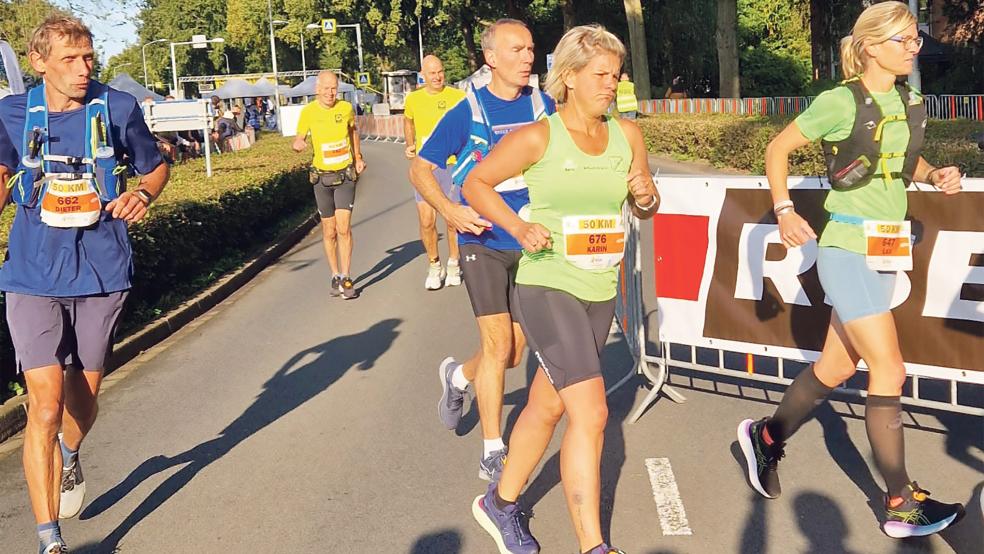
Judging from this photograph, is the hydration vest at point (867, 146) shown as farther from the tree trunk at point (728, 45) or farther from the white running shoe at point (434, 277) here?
the tree trunk at point (728, 45)

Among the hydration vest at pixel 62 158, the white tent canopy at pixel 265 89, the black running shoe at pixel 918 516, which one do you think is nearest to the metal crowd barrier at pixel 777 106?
the black running shoe at pixel 918 516

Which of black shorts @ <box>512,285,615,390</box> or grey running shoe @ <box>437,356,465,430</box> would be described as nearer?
black shorts @ <box>512,285,615,390</box>

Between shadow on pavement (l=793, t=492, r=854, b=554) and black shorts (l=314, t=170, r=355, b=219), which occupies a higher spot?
black shorts (l=314, t=170, r=355, b=219)

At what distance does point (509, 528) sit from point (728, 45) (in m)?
33.3

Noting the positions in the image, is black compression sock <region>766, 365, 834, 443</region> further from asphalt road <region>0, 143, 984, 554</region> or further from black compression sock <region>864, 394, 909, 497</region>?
black compression sock <region>864, 394, 909, 497</region>

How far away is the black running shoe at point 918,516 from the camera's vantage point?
14.1 ft

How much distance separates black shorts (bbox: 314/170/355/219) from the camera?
11.0 metres

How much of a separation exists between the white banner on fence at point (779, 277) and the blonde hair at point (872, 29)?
967 mm

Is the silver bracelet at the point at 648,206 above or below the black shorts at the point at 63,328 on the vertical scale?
above

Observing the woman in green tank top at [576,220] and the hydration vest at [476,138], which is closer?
the woman in green tank top at [576,220]

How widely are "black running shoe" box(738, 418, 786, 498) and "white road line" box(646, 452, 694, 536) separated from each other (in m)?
0.34

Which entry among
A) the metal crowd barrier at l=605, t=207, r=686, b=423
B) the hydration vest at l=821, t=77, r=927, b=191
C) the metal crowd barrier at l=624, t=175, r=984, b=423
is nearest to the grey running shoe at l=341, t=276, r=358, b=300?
the metal crowd barrier at l=624, t=175, r=984, b=423

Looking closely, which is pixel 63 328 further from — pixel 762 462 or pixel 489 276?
pixel 762 462

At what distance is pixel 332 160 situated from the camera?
11039mm
